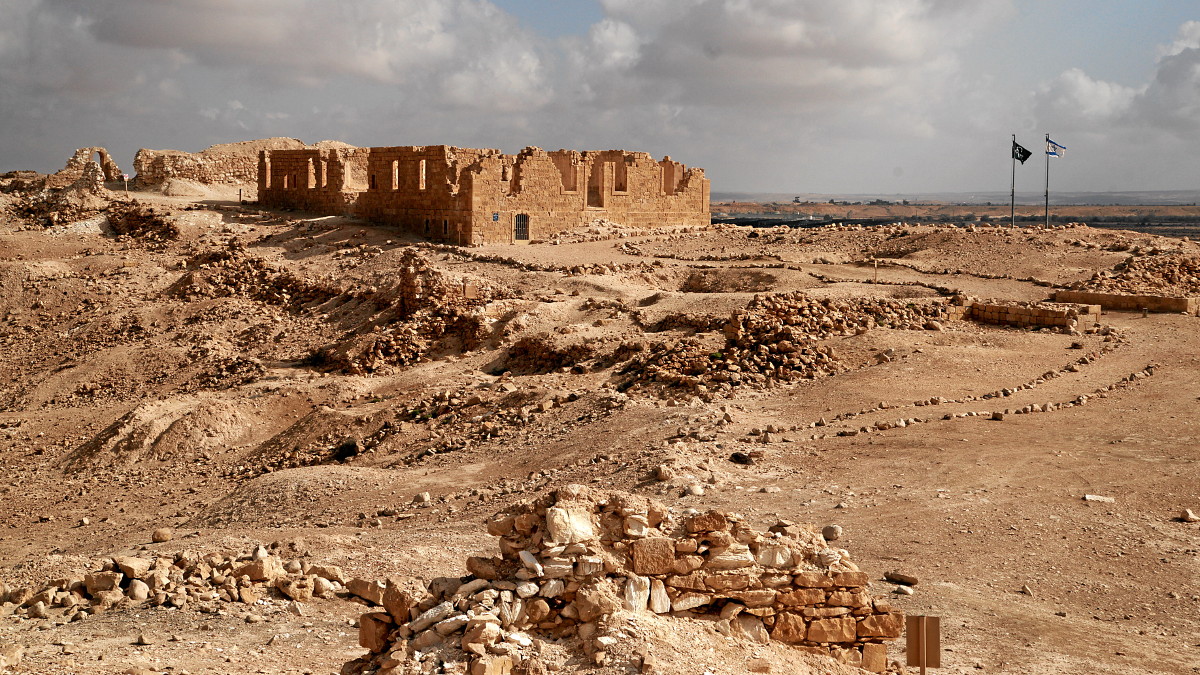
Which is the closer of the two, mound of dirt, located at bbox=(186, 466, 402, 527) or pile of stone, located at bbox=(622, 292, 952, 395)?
mound of dirt, located at bbox=(186, 466, 402, 527)

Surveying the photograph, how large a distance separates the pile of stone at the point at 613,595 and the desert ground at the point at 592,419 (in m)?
0.16

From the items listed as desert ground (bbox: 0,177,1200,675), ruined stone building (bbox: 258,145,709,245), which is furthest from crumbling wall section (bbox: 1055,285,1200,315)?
ruined stone building (bbox: 258,145,709,245)

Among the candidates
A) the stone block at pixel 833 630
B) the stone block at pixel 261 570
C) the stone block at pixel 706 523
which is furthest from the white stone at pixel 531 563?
the stone block at pixel 261 570

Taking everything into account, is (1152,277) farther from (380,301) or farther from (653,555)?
(653,555)

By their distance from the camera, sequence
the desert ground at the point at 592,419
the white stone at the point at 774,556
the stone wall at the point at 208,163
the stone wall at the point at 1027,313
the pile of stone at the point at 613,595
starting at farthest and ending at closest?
the stone wall at the point at 208,163, the stone wall at the point at 1027,313, the desert ground at the point at 592,419, the white stone at the point at 774,556, the pile of stone at the point at 613,595

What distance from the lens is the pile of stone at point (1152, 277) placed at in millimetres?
20203

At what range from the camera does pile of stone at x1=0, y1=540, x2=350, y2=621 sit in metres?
7.64

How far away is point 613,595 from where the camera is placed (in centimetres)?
536

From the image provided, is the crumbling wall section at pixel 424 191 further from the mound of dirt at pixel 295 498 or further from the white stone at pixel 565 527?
the white stone at pixel 565 527

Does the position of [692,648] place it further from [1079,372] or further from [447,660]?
[1079,372]

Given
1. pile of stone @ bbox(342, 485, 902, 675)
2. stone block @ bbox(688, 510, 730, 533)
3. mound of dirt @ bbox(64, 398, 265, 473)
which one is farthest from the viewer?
mound of dirt @ bbox(64, 398, 265, 473)

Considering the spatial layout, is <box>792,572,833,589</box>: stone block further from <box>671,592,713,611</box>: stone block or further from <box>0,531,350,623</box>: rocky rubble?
<box>0,531,350,623</box>: rocky rubble

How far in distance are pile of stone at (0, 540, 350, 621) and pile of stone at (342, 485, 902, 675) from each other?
7.25 ft

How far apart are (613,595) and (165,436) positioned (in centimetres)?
1184
